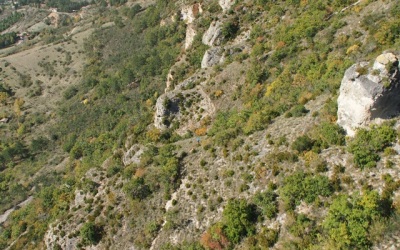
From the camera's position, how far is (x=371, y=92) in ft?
95.5

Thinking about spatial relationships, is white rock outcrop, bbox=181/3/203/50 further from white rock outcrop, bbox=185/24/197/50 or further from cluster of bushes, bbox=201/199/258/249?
cluster of bushes, bbox=201/199/258/249

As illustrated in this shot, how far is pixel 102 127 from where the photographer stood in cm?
10062

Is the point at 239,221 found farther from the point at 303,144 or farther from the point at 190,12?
the point at 190,12

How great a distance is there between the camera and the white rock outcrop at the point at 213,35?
78562 mm

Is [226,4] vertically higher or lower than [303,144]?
higher

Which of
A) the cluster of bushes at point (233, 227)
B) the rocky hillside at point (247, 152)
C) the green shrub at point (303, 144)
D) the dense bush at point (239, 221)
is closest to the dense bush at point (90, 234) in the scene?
the rocky hillside at point (247, 152)

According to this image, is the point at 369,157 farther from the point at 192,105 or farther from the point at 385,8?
the point at 192,105

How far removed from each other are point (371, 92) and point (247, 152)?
15.0 metres

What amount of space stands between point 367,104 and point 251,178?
13.5 m

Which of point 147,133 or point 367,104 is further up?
point 367,104

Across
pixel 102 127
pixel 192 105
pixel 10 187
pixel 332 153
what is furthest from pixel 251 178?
pixel 10 187

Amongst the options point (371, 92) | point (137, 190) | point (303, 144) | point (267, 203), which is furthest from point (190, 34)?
point (267, 203)

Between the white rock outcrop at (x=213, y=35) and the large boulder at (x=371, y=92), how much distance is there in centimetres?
5028

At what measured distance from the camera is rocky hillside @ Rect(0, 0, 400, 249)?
28.8 meters
